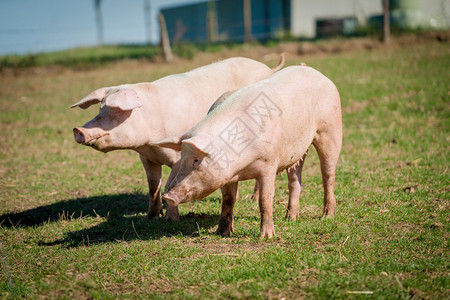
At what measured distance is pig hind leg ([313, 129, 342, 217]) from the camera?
5.27 meters

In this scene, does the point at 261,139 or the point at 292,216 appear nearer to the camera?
the point at 261,139

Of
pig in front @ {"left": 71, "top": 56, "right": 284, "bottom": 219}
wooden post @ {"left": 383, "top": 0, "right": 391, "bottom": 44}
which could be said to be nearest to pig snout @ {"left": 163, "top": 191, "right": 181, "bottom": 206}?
pig in front @ {"left": 71, "top": 56, "right": 284, "bottom": 219}

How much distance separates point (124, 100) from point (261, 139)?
1545 millimetres

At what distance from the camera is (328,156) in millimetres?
5348

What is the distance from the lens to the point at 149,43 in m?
29.1

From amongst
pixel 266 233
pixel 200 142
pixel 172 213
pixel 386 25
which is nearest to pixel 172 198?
pixel 200 142

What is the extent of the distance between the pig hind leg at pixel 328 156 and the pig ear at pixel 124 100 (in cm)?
193

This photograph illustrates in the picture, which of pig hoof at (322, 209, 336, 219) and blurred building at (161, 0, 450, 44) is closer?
pig hoof at (322, 209, 336, 219)

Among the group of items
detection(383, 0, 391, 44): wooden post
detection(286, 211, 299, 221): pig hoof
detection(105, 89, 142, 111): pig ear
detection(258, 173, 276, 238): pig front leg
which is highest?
detection(383, 0, 391, 44): wooden post

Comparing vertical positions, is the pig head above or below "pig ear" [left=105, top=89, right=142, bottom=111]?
below

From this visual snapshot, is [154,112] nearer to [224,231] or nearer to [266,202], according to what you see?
[224,231]

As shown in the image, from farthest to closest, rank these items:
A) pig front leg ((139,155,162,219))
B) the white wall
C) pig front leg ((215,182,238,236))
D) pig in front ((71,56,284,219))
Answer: the white wall, pig front leg ((139,155,162,219)), pig in front ((71,56,284,219)), pig front leg ((215,182,238,236))

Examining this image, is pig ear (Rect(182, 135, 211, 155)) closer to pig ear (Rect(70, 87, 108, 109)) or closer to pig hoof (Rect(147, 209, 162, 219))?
pig ear (Rect(70, 87, 108, 109))

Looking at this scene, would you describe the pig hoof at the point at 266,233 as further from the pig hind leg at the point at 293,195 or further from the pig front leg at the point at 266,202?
the pig hind leg at the point at 293,195
